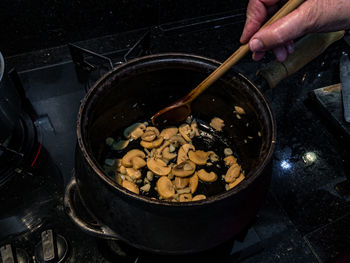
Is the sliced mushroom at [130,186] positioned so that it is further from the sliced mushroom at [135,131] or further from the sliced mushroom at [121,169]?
the sliced mushroom at [135,131]

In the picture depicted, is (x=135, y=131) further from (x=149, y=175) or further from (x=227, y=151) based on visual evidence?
(x=227, y=151)

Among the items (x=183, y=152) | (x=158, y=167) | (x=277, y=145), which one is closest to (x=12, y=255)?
(x=158, y=167)

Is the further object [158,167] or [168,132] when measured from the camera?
[168,132]

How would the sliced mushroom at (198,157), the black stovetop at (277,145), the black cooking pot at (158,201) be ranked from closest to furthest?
the black cooking pot at (158,201) < the black stovetop at (277,145) < the sliced mushroom at (198,157)

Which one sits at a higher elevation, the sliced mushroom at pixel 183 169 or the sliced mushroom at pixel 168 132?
the sliced mushroom at pixel 168 132

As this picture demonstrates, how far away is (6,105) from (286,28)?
0.71m

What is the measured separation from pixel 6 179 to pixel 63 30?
612mm

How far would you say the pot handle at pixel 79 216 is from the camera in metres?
0.75

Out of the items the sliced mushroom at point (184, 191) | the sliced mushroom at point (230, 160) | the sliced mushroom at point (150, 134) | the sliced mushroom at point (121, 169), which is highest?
the sliced mushroom at point (150, 134)

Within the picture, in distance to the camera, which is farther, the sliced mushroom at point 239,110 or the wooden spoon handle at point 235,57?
the sliced mushroom at point 239,110

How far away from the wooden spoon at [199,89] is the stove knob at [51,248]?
44 cm

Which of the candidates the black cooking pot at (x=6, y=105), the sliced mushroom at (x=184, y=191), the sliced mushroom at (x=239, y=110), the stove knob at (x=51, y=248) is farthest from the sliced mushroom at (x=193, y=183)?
the black cooking pot at (x=6, y=105)

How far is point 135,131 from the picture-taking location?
3.52 ft

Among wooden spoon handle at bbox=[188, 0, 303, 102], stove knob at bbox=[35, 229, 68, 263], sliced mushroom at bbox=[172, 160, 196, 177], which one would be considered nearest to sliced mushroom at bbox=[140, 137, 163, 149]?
sliced mushroom at bbox=[172, 160, 196, 177]
